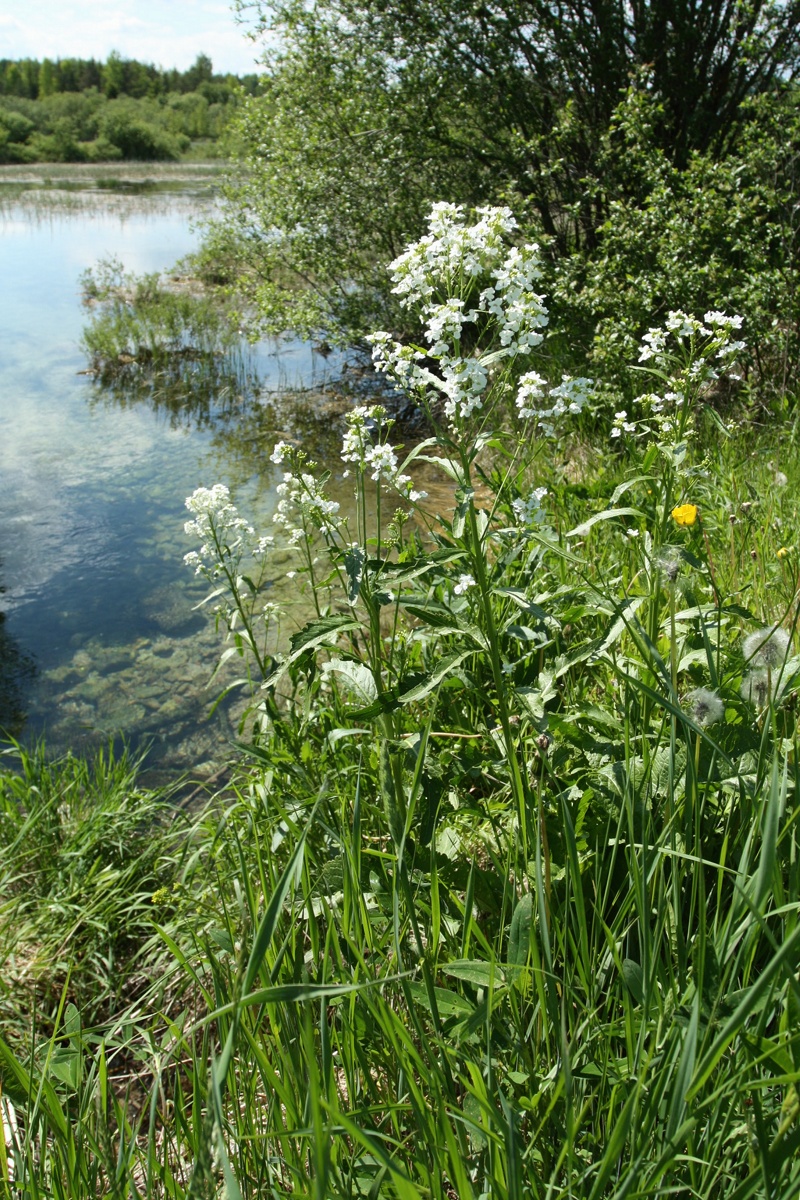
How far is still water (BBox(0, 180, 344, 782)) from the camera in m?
4.48

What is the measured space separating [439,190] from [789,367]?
411 centimetres

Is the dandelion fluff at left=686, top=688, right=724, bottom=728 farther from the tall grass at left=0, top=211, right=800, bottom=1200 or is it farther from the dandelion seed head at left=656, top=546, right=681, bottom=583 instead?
the dandelion seed head at left=656, top=546, right=681, bottom=583

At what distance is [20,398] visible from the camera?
9.19 m

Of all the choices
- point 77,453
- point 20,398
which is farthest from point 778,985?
point 20,398

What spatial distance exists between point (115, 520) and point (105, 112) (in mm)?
50924

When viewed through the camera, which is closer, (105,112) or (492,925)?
(492,925)

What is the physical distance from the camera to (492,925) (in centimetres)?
176

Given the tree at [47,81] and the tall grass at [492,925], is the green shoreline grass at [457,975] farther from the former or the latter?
the tree at [47,81]

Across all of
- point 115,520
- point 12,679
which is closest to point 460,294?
point 12,679

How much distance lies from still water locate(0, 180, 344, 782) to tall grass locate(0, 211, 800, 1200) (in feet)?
5.72

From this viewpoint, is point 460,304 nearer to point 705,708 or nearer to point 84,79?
point 705,708

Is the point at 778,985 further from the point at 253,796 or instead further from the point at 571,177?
the point at 571,177

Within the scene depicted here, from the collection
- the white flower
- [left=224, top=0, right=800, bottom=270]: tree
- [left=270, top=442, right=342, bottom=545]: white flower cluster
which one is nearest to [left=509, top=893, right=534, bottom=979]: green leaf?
[left=270, top=442, right=342, bottom=545]: white flower cluster

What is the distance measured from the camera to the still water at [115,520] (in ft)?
14.7
